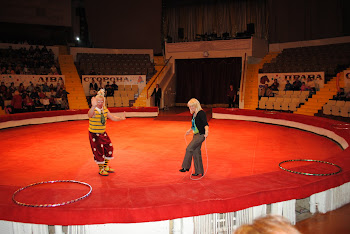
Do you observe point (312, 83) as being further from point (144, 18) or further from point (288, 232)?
point (288, 232)

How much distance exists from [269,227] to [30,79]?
60.7ft

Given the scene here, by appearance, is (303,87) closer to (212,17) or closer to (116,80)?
(212,17)

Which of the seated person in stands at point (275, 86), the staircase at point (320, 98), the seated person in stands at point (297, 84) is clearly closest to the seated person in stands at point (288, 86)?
the seated person in stands at point (297, 84)

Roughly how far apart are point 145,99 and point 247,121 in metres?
6.66

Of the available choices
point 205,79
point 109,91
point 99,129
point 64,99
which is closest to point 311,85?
point 205,79

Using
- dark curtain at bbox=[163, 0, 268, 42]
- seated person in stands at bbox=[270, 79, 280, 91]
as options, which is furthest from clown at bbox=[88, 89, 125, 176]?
dark curtain at bbox=[163, 0, 268, 42]

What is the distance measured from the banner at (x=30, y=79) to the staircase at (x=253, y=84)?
11206mm

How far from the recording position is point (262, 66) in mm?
20609

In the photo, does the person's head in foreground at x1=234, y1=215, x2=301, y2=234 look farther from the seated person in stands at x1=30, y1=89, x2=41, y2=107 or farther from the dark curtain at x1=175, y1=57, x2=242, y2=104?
the dark curtain at x1=175, y1=57, x2=242, y2=104

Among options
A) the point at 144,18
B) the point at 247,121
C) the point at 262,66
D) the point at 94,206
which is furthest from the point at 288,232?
the point at 144,18

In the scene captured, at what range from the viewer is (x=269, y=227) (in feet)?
4.37

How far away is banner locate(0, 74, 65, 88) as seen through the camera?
55.8ft

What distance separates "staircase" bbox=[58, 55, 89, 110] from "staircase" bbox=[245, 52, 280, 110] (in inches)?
382

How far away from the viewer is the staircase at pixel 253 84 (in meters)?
18.8
